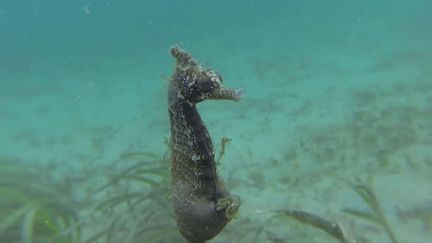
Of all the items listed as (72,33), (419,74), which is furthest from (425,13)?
(72,33)

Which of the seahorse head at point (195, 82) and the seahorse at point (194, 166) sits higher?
the seahorse head at point (195, 82)

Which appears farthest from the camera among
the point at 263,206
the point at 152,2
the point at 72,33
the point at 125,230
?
the point at 152,2

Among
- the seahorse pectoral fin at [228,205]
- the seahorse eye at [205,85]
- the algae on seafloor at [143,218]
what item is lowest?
the seahorse pectoral fin at [228,205]

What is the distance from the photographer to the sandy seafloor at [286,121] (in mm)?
5020

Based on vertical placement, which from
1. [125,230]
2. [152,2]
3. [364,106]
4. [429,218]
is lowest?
[429,218]

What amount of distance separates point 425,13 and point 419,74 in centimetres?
1465

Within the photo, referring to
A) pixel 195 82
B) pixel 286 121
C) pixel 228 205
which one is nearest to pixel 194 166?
pixel 228 205

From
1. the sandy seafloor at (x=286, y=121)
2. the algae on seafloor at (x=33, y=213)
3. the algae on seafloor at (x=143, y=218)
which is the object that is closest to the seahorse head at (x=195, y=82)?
the sandy seafloor at (x=286, y=121)

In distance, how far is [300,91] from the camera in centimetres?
1145

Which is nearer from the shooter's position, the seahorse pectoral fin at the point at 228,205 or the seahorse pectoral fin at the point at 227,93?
the seahorse pectoral fin at the point at 227,93

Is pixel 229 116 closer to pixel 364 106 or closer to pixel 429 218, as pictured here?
pixel 364 106

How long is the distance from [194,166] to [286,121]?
6.99m

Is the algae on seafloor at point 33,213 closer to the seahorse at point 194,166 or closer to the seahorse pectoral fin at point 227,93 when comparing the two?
the seahorse at point 194,166

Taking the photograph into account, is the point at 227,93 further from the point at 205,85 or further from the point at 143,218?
the point at 143,218
